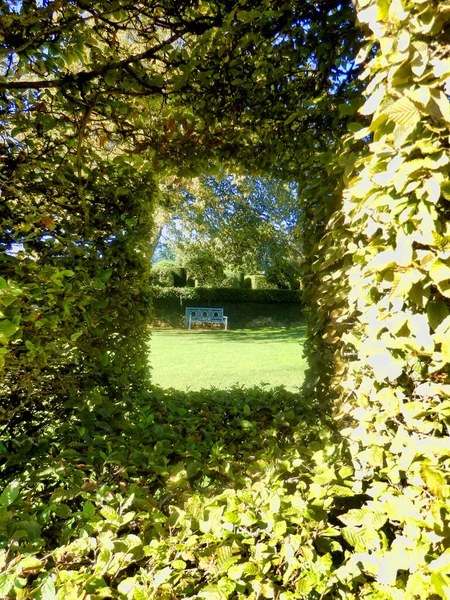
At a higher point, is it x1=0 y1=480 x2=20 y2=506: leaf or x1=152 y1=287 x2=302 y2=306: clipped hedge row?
x1=152 y1=287 x2=302 y2=306: clipped hedge row

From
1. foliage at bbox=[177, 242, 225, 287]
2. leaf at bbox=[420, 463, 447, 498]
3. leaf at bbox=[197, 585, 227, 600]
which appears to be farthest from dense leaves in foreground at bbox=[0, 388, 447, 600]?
foliage at bbox=[177, 242, 225, 287]

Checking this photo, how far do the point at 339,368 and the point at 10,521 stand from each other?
1810 mm

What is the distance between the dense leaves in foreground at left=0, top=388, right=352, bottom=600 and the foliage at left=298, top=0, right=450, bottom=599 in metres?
0.22

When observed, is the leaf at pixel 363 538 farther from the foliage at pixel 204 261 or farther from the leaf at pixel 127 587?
the foliage at pixel 204 261

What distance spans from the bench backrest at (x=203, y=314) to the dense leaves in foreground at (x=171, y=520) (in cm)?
1559

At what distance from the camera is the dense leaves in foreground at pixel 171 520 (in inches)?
50.6

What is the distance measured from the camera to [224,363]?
8.97 meters

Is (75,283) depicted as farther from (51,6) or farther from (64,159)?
(51,6)

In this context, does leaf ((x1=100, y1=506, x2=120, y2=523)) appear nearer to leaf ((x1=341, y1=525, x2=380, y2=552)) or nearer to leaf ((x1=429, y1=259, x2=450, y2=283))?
leaf ((x1=341, y1=525, x2=380, y2=552))

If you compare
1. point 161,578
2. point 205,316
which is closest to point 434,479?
point 161,578

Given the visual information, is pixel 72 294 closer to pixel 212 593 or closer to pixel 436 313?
pixel 212 593

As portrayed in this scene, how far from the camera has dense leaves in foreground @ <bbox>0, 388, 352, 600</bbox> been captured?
50.6 inches

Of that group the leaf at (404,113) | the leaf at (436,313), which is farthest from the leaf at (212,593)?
the leaf at (404,113)

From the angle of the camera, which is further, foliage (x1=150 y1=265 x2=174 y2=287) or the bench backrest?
foliage (x1=150 y1=265 x2=174 y2=287)
